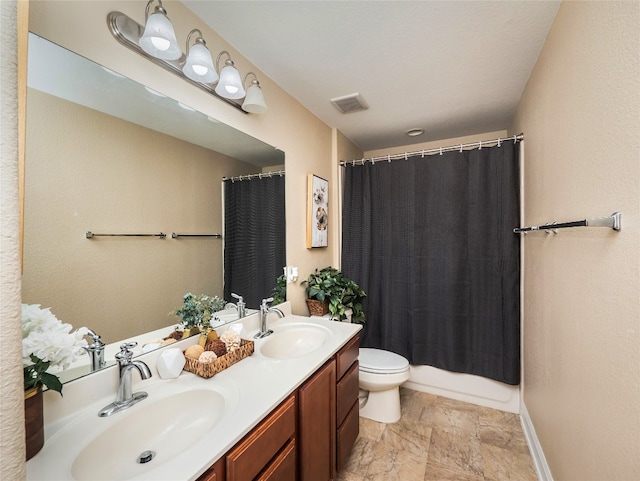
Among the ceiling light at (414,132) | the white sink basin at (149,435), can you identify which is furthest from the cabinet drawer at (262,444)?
the ceiling light at (414,132)

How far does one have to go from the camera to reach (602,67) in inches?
35.6

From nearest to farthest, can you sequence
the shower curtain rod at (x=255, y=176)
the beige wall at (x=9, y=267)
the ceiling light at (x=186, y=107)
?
the beige wall at (x=9, y=267) < the ceiling light at (x=186, y=107) < the shower curtain rod at (x=255, y=176)

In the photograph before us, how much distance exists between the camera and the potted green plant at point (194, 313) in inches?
49.4

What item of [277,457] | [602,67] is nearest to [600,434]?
[277,457]

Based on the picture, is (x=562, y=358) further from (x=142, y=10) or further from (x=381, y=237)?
(x=142, y=10)

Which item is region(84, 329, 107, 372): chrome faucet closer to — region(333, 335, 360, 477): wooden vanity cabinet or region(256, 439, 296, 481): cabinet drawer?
region(256, 439, 296, 481): cabinet drawer

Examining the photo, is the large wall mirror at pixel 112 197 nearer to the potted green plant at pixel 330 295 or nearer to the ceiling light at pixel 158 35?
the ceiling light at pixel 158 35

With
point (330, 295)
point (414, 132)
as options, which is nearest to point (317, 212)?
point (330, 295)

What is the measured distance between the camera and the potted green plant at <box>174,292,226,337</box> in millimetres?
1254

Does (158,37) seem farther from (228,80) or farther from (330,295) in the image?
(330,295)

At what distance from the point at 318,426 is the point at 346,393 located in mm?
340

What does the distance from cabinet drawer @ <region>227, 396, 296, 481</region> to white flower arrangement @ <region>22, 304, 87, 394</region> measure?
0.50 metres

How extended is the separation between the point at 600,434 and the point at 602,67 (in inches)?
47.4

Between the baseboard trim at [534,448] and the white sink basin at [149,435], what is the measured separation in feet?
5.70
